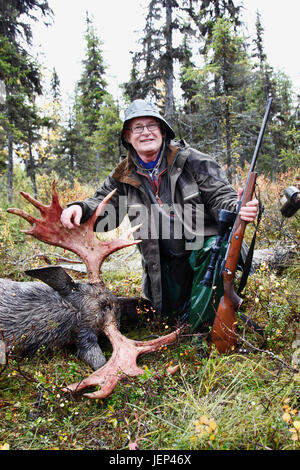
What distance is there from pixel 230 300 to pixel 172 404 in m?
0.96

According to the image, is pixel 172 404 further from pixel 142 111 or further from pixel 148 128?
pixel 142 111

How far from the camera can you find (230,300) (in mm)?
2547

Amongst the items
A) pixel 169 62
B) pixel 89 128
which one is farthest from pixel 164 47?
pixel 89 128

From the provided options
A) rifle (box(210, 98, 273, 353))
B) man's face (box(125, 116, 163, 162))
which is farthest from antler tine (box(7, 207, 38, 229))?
rifle (box(210, 98, 273, 353))

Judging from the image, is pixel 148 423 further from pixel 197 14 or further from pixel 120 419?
pixel 197 14

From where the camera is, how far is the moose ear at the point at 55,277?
2.61 meters

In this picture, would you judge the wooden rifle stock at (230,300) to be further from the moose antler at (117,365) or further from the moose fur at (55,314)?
the moose fur at (55,314)

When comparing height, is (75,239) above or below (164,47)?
below

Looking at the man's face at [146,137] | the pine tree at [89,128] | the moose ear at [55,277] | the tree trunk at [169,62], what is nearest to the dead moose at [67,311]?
the moose ear at [55,277]

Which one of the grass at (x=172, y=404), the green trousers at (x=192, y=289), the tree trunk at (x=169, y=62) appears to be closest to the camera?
the grass at (x=172, y=404)

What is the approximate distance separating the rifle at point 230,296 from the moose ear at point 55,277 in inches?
54.7

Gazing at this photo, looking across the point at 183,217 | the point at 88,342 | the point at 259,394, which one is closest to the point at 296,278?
the point at 183,217

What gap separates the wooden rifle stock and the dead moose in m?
0.36
